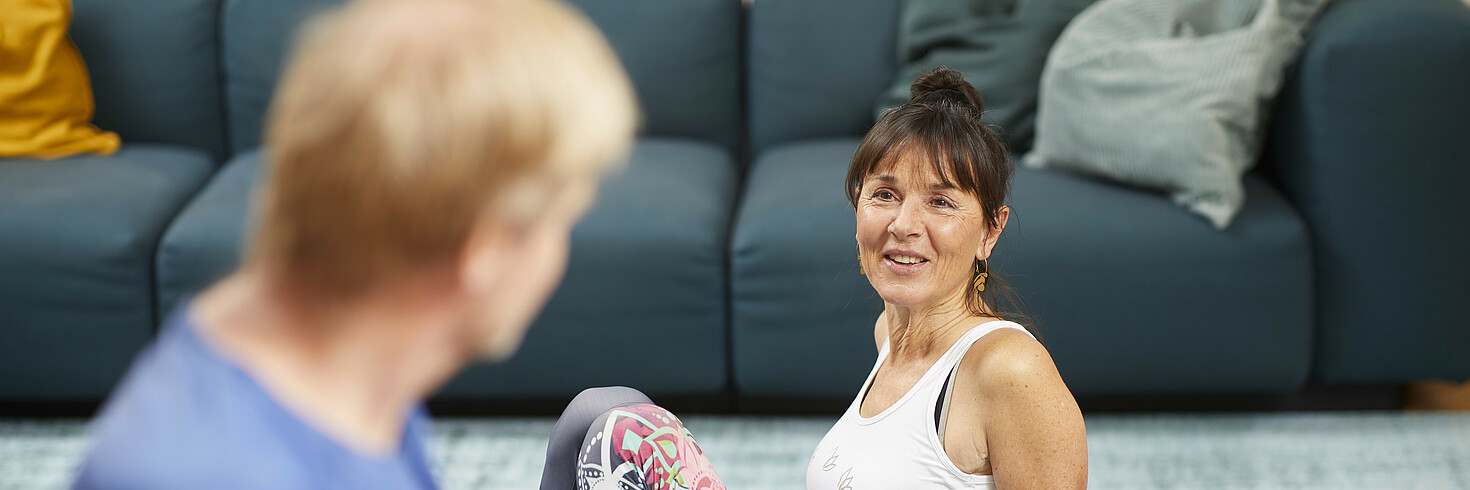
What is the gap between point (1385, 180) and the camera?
7.06 ft

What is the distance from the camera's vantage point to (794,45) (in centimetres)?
271

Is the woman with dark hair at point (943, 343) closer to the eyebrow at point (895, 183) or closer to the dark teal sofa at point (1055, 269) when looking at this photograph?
the eyebrow at point (895, 183)

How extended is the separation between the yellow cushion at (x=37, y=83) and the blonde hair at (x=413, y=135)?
7.87 ft

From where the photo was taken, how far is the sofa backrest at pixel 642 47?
107 inches

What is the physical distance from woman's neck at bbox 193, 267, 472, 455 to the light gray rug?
1.53m

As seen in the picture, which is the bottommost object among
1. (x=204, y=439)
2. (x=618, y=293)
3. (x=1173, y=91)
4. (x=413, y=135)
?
(x=618, y=293)

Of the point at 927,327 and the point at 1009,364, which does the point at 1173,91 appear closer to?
the point at 927,327

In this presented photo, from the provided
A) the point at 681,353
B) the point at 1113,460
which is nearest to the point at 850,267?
the point at 681,353

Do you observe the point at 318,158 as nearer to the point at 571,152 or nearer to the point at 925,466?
the point at 571,152

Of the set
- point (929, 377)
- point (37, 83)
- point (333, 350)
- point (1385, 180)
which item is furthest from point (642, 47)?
point (333, 350)

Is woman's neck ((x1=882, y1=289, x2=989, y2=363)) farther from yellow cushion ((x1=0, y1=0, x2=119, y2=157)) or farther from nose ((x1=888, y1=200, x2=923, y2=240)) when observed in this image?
yellow cushion ((x1=0, y1=0, x2=119, y2=157))

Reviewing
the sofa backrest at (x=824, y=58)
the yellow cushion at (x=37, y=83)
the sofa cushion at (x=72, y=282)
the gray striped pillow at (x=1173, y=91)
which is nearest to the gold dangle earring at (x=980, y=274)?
the gray striped pillow at (x=1173, y=91)

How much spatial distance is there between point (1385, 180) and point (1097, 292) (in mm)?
565

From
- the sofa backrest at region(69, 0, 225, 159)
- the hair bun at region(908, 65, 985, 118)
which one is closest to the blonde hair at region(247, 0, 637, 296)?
the hair bun at region(908, 65, 985, 118)
